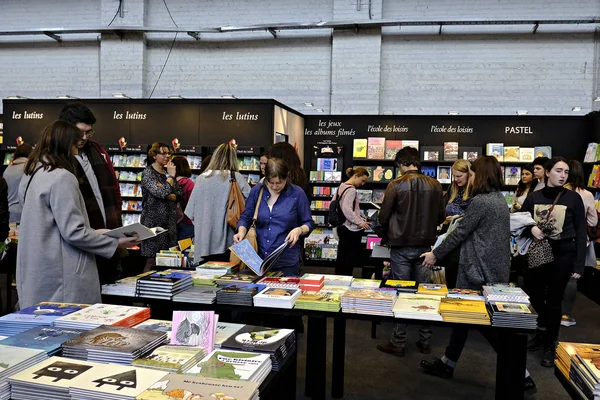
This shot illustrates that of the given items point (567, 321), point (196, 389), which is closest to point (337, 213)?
point (567, 321)

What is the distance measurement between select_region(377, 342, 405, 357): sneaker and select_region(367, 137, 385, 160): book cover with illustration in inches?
185

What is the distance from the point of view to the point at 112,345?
5.61 feet

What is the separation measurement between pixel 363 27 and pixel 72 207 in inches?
314

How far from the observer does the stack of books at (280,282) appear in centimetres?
285

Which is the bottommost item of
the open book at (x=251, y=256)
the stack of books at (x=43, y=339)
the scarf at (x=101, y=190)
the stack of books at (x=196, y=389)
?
the stack of books at (x=196, y=389)

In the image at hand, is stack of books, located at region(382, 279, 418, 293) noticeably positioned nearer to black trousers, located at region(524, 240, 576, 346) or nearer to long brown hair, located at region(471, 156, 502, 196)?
long brown hair, located at region(471, 156, 502, 196)

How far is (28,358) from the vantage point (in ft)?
5.17

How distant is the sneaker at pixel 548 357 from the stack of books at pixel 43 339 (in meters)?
3.56

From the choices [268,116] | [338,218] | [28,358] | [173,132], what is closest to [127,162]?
[173,132]

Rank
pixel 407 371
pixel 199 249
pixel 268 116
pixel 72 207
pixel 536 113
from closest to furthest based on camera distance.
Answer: pixel 72 207 < pixel 407 371 < pixel 199 249 < pixel 268 116 < pixel 536 113

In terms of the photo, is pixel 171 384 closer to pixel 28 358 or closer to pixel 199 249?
pixel 28 358

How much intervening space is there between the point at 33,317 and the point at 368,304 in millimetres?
1513

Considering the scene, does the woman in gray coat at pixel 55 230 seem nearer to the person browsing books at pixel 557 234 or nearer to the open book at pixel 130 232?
the open book at pixel 130 232

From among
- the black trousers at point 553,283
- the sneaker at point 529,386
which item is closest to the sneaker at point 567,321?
the black trousers at point 553,283
